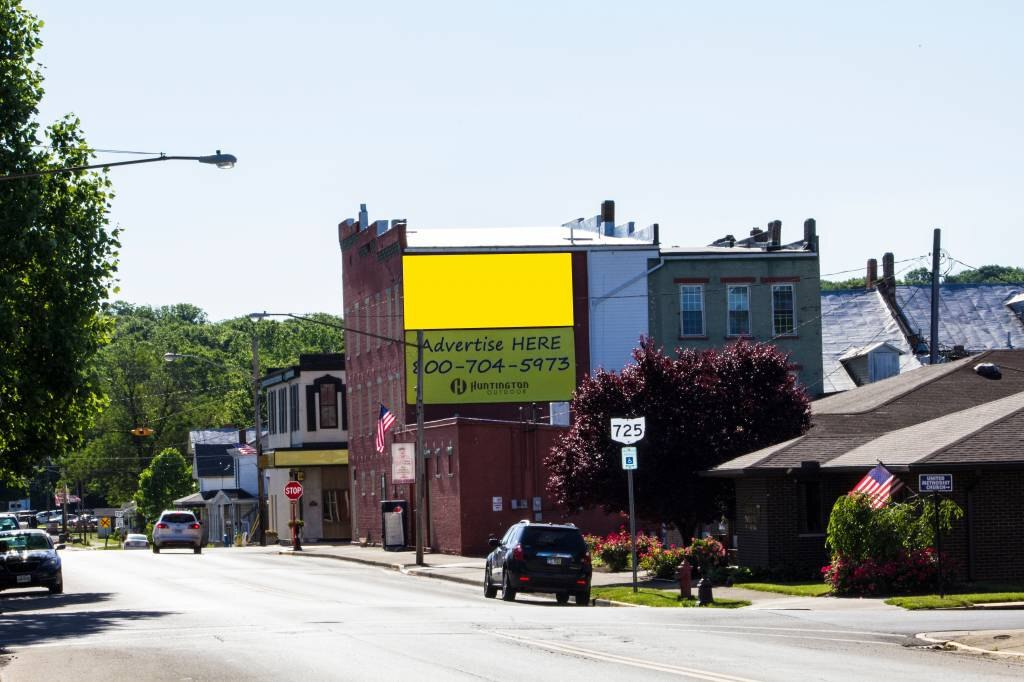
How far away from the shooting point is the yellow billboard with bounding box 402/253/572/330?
63.1 meters

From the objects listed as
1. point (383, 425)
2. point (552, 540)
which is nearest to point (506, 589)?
point (552, 540)

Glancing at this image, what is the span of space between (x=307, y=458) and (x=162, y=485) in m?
39.0

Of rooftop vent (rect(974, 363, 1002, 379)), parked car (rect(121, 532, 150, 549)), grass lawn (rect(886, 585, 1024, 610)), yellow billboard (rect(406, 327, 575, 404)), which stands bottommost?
parked car (rect(121, 532, 150, 549))

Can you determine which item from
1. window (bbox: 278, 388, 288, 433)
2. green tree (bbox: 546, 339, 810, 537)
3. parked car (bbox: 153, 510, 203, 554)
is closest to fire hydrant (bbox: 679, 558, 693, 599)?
green tree (bbox: 546, 339, 810, 537)

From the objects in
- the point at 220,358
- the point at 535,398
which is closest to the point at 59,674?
the point at 535,398

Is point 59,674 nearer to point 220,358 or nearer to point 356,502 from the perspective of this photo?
point 356,502

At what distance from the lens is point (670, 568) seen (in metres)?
38.1

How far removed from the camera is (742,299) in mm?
63969

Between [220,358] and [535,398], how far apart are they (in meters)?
94.5

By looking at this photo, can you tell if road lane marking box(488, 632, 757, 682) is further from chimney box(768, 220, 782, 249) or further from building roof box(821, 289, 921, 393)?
chimney box(768, 220, 782, 249)

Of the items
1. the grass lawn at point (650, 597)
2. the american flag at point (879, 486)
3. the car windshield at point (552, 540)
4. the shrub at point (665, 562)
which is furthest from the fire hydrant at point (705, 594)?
the shrub at point (665, 562)

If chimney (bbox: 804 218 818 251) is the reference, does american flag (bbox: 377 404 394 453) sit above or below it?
below

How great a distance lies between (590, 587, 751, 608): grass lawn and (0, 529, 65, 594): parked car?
13626 mm

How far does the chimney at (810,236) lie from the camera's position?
212 ft
